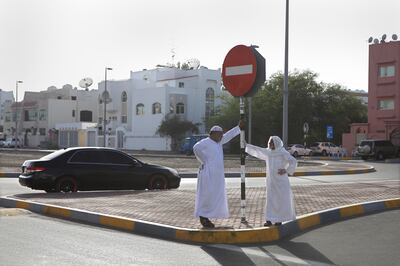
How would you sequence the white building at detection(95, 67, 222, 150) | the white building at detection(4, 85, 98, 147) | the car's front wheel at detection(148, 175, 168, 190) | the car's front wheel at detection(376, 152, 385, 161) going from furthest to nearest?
the white building at detection(4, 85, 98, 147) → the white building at detection(95, 67, 222, 150) → the car's front wheel at detection(376, 152, 385, 161) → the car's front wheel at detection(148, 175, 168, 190)

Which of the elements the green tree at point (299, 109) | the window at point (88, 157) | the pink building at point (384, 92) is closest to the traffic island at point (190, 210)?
the window at point (88, 157)

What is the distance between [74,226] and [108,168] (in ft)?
21.4

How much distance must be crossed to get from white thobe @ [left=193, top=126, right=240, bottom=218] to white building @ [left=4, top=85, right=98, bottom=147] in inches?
3419

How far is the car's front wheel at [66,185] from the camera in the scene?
15.9m

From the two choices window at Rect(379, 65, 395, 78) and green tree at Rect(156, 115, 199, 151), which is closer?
window at Rect(379, 65, 395, 78)

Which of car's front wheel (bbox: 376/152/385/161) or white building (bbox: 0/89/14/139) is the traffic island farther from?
white building (bbox: 0/89/14/139)

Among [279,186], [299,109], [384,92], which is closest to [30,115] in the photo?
[299,109]

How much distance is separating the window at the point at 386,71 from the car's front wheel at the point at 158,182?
41.6 metres

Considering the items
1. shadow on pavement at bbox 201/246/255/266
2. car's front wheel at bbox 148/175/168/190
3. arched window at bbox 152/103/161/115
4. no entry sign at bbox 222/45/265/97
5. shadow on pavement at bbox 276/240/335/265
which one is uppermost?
arched window at bbox 152/103/161/115

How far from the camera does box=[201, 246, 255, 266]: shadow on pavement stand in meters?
7.34

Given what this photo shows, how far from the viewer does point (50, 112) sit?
97750 millimetres

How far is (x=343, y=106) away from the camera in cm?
6788

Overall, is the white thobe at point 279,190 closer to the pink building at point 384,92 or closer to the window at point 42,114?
the pink building at point 384,92

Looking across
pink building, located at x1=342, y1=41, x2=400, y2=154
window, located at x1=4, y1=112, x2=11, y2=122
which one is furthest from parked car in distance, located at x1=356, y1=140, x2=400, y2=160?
window, located at x1=4, y1=112, x2=11, y2=122
